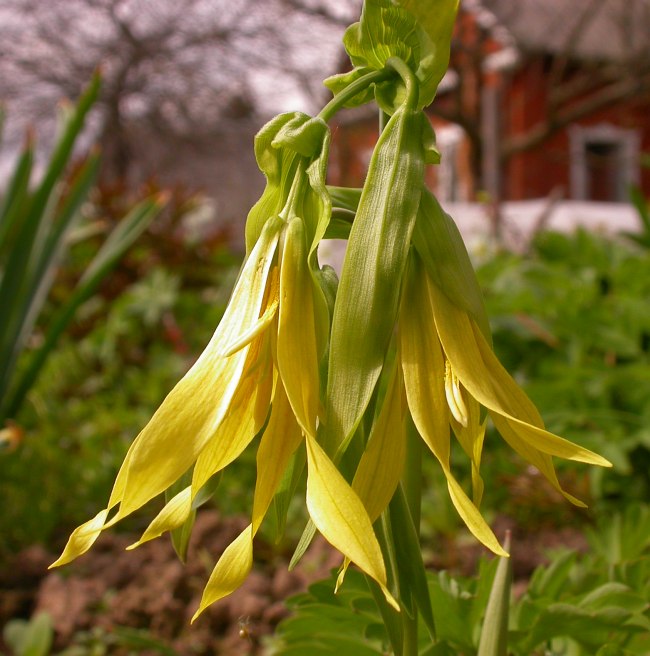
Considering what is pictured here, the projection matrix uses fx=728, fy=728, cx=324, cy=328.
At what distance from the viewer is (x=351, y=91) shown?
449 mm

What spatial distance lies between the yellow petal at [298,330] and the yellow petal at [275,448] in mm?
24

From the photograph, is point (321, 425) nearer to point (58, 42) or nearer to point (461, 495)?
point (461, 495)

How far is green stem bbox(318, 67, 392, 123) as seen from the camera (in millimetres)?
438

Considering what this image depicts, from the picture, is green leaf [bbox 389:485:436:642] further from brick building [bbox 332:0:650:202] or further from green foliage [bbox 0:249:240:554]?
brick building [bbox 332:0:650:202]

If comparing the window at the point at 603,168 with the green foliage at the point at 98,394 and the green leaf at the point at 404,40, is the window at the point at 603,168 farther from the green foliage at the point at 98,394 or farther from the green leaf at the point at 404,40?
the green leaf at the point at 404,40

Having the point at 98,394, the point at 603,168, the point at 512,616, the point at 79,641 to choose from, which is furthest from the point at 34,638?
the point at 603,168

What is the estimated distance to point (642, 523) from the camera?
751 millimetres

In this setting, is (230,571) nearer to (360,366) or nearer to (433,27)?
(360,366)

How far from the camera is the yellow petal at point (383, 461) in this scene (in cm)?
41

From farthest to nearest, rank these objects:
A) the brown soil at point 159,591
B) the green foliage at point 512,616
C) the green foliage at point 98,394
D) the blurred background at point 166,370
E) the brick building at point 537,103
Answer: the brick building at point 537,103 < the green foliage at point 98,394 < the blurred background at point 166,370 < the brown soil at point 159,591 < the green foliage at point 512,616

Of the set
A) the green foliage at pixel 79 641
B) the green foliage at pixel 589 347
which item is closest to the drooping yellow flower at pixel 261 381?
the green foliage at pixel 79 641

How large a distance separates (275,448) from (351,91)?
8.8 inches

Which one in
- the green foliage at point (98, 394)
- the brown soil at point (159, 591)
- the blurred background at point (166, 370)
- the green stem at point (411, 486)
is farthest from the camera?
the green foliage at point (98, 394)

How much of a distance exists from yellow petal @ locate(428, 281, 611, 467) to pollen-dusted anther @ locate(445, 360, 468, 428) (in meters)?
0.01
